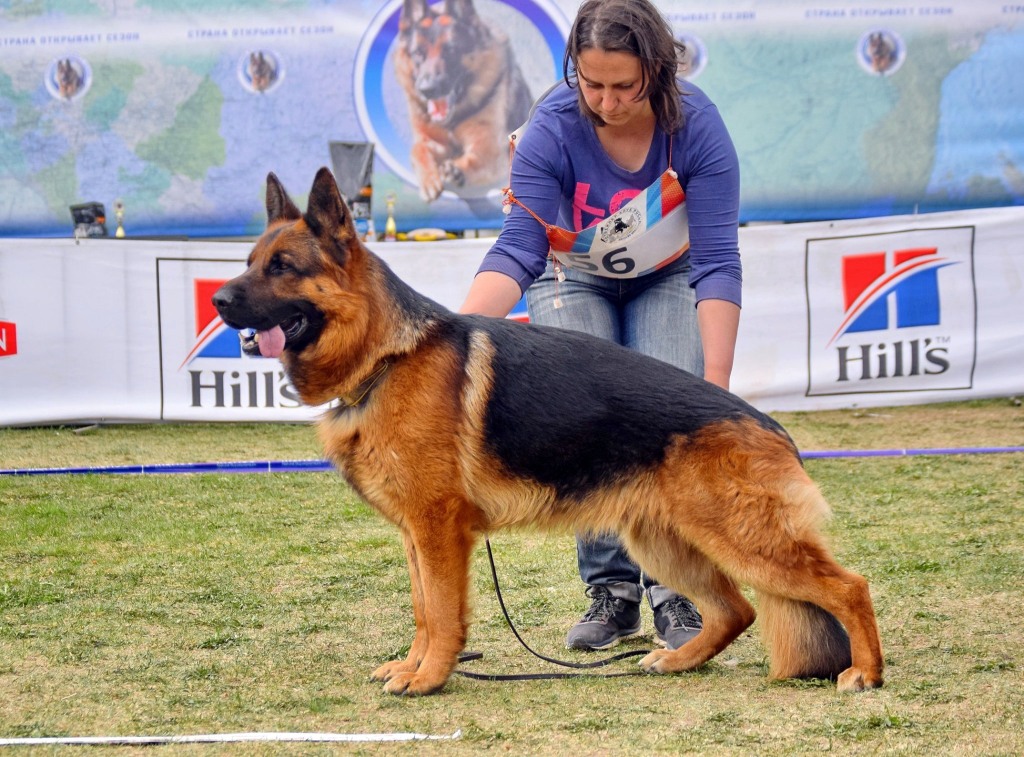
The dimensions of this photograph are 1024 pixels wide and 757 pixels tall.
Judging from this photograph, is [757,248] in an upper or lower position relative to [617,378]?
upper

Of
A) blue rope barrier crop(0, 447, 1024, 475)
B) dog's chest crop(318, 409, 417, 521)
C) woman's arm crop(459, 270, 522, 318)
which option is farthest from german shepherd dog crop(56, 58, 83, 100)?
dog's chest crop(318, 409, 417, 521)

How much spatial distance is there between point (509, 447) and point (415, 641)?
707mm

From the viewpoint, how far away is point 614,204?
12.7ft

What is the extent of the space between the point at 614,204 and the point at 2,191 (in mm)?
7992

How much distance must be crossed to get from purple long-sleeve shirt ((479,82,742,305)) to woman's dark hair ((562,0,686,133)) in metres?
0.13

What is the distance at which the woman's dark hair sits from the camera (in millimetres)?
3469

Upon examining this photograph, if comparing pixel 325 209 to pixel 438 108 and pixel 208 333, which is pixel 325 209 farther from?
pixel 438 108

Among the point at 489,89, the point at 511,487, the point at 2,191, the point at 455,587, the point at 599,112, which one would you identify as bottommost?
the point at 455,587

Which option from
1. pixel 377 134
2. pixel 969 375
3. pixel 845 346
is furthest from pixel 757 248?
pixel 377 134

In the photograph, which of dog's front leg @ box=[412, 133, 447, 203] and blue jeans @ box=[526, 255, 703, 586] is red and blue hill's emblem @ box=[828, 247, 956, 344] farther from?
blue jeans @ box=[526, 255, 703, 586]

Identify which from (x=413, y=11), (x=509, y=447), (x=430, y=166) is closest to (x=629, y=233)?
(x=509, y=447)

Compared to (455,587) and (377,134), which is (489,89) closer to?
(377,134)

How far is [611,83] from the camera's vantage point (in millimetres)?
3537

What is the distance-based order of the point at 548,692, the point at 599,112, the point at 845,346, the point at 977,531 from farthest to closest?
the point at 845,346 < the point at 977,531 < the point at 599,112 < the point at 548,692
